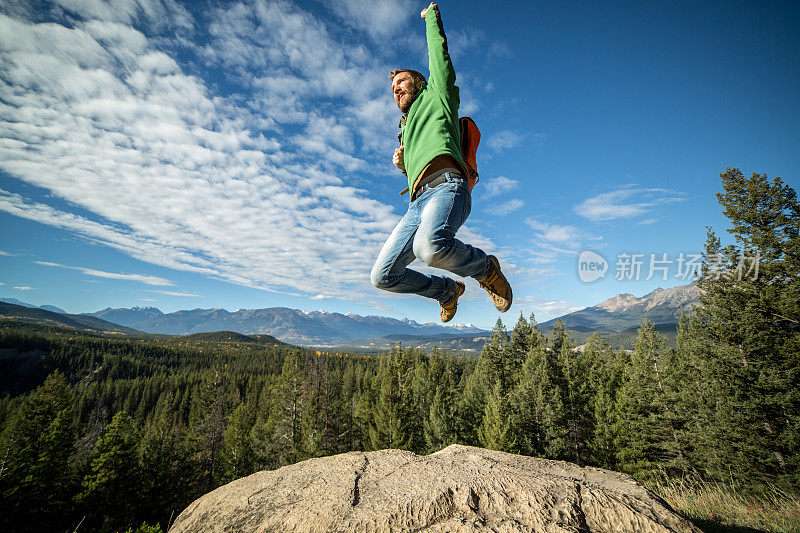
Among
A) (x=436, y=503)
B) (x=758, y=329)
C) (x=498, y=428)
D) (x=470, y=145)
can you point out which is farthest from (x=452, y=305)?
(x=498, y=428)

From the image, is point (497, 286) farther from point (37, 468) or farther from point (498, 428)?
point (37, 468)

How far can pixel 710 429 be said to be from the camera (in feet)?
53.2

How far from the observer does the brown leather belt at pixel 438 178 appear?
2.65m

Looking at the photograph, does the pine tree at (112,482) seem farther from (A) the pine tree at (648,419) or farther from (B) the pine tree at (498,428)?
(A) the pine tree at (648,419)

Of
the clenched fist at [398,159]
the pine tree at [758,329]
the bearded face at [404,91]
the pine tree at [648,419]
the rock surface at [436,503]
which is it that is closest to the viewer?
the rock surface at [436,503]

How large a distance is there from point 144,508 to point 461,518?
3489cm

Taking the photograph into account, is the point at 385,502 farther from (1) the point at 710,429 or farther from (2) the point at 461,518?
(1) the point at 710,429

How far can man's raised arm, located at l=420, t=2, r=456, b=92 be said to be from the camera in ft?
8.65

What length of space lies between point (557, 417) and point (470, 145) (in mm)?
24861


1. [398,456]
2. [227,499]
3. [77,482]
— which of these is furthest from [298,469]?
[77,482]

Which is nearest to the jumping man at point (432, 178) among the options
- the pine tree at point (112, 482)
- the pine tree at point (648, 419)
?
the pine tree at point (648, 419)

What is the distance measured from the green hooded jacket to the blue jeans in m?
0.23

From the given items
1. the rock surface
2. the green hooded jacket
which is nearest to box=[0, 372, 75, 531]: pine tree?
the rock surface

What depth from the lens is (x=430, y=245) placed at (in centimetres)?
257
